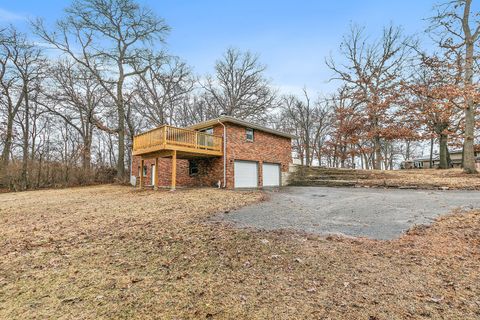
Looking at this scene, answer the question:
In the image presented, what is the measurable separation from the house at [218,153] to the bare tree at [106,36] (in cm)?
712

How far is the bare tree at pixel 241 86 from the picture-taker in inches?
952

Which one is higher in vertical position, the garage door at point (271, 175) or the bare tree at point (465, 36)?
the bare tree at point (465, 36)

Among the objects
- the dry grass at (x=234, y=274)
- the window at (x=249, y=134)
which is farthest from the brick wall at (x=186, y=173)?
the dry grass at (x=234, y=274)

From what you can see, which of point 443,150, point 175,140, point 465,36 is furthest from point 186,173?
point 443,150

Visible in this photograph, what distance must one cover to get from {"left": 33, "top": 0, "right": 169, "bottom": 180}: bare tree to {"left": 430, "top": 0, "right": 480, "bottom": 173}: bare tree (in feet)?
60.3

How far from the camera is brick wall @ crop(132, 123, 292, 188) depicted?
44.3 ft

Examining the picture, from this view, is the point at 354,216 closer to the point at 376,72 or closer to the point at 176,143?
the point at 176,143

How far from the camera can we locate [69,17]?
16.6 metres

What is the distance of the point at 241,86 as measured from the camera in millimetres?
25000

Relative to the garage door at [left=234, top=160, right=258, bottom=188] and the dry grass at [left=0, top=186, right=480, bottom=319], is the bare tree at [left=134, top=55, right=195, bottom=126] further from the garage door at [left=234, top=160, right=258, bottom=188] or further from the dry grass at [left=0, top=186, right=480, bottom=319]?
the dry grass at [left=0, top=186, right=480, bottom=319]

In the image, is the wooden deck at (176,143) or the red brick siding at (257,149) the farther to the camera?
the red brick siding at (257,149)

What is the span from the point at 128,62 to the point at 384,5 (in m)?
17.5

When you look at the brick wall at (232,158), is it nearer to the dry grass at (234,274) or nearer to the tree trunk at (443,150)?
the dry grass at (234,274)

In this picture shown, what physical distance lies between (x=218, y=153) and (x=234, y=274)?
A: 10.4 meters
